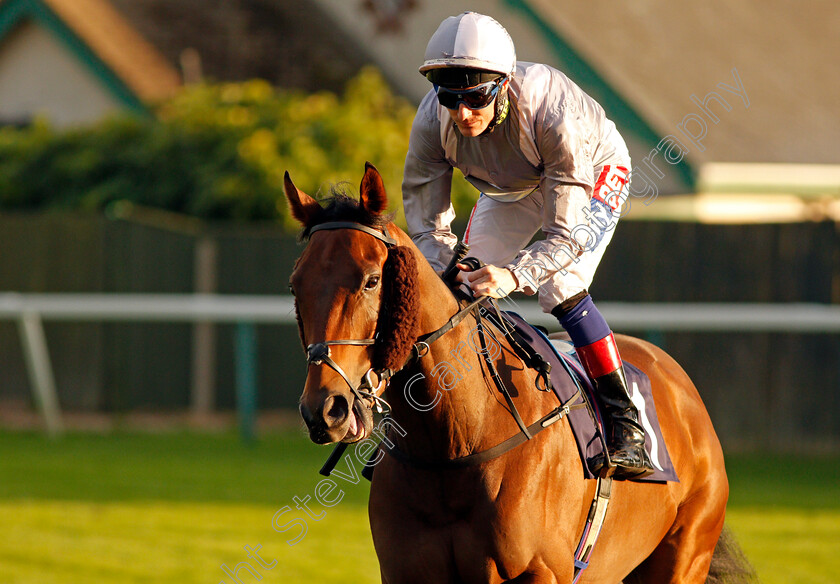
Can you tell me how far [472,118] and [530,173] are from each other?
1.27 feet

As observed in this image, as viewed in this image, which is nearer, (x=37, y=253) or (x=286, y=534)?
(x=286, y=534)

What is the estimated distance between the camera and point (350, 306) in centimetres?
262

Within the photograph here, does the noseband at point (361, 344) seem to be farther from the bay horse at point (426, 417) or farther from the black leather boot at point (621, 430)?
the black leather boot at point (621, 430)

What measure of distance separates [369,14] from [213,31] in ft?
7.40

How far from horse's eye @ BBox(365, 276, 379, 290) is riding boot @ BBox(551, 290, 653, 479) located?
0.89 metres

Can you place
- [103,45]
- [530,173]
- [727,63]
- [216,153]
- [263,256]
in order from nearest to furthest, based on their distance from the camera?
1. [530,173]
2. [263,256]
3. [216,153]
4. [727,63]
5. [103,45]

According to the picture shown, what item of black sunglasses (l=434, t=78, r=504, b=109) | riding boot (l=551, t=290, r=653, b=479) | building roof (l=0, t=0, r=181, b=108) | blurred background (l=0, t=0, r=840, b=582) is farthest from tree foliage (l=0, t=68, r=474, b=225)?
black sunglasses (l=434, t=78, r=504, b=109)

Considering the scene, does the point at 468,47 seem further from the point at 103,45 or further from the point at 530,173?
the point at 103,45

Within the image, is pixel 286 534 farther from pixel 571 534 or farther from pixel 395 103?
pixel 395 103

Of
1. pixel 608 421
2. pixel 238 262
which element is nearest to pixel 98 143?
pixel 238 262

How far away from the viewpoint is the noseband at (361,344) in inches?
101

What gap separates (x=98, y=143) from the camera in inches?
467

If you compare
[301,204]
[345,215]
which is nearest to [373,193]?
[345,215]

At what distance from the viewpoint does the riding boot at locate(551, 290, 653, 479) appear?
11.1ft
